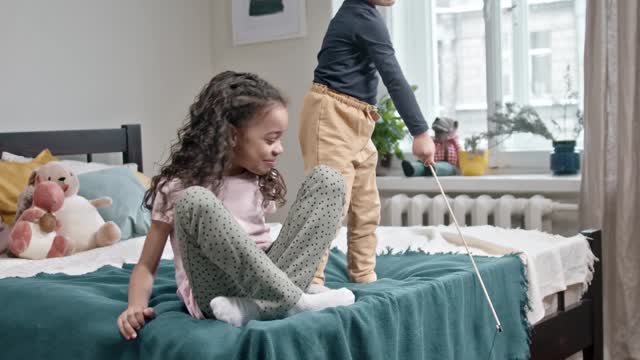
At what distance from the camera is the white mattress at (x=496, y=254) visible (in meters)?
2.26

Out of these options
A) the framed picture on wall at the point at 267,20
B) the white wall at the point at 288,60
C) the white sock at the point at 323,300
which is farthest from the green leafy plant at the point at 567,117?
the white sock at the point at 323,300

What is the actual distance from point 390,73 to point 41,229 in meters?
1.27

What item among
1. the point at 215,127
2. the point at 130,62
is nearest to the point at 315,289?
the point at 215,127

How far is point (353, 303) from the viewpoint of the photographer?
1619mm

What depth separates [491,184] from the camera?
335 centimetres

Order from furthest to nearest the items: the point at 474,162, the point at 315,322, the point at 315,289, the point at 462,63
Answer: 1. the point at 462,63
2. the point at 474,162
3. the point at 315,289
4. the point at 315,322

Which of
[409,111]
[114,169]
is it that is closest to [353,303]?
[409,111]

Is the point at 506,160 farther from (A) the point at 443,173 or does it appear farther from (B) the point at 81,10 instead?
(B) the point at 81,10

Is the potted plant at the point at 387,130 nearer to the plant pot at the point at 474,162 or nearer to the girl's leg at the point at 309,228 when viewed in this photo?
the plant pot at the point at 474,162

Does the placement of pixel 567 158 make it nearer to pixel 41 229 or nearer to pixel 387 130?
pixel 387 130

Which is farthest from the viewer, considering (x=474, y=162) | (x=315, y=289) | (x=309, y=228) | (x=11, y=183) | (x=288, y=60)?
(x=288, y=60)

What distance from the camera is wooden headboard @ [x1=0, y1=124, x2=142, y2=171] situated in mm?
3070

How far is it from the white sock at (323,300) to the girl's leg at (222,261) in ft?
0.09

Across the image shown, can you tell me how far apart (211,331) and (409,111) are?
737mm
